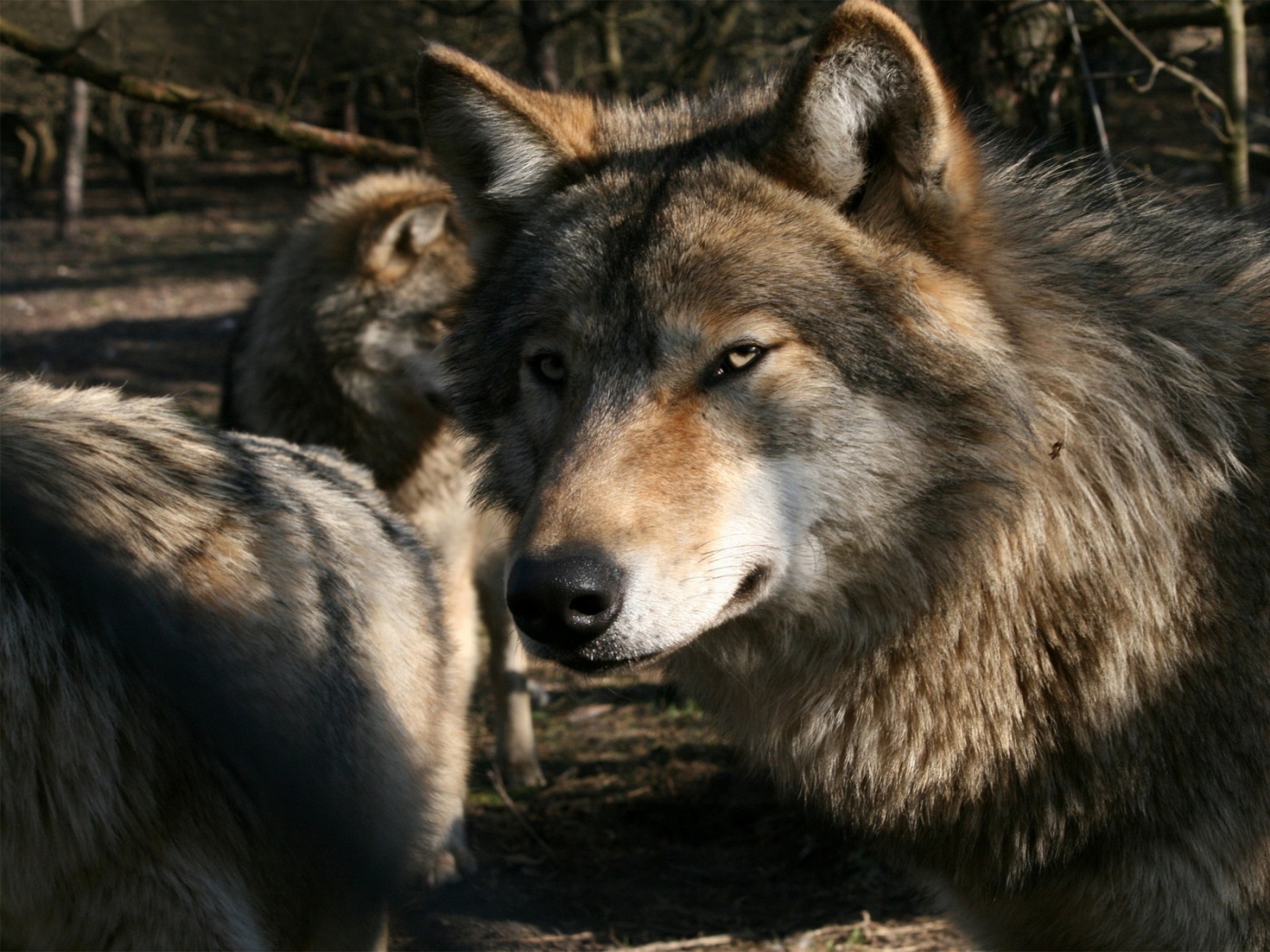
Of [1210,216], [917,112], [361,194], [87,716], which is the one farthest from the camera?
[361,194]

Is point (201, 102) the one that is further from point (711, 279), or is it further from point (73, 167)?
point (73, 167)

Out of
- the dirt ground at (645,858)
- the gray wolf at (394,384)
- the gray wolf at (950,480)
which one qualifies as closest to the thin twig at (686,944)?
the dirt ground at (645,858)

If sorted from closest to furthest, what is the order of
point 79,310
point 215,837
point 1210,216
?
point 215,837 → point 1210,216 → point 79,310

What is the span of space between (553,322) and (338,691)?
0.97m

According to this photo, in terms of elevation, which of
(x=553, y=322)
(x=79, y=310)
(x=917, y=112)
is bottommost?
(x=79, y=310)

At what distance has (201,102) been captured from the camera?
18.6 feet

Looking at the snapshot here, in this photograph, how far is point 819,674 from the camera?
2.66 m

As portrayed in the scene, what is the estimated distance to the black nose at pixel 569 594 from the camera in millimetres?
2162

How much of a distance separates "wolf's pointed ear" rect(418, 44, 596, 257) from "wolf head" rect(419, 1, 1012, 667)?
0.34 metres

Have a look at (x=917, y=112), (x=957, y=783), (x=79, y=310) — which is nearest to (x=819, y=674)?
(x=957, y=783)

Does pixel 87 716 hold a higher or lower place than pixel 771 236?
lower

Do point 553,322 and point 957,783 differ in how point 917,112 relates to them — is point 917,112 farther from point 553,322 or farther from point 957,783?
point 957,783

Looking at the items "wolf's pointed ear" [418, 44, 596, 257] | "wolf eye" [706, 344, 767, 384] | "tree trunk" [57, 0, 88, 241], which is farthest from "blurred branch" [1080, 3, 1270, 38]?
"tree trunk" [57, 0, 88, 241]

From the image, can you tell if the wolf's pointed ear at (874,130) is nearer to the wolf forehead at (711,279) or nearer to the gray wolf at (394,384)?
the wolf forehead at (711,279)
